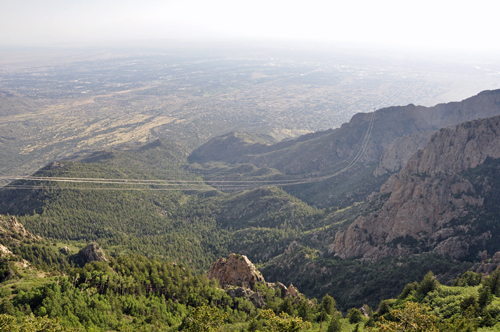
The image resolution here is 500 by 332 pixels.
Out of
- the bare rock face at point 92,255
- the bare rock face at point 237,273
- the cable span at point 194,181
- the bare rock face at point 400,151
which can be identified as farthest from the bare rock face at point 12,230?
the bare rock face at point 400,151

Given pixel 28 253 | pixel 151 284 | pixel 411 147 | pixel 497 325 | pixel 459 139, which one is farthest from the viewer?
pixel 411 147

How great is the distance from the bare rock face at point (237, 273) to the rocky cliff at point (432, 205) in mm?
31526

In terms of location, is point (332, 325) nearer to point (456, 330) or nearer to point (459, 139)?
point (456, 330)

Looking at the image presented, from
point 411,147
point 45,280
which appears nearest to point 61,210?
point 45,280

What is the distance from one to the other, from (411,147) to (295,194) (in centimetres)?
6152

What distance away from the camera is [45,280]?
2018 inches

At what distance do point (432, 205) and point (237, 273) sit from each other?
184ft

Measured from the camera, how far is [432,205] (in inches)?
3314

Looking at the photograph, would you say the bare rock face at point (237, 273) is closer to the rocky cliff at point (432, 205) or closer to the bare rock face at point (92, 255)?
the bare rock face at point (92, 255)

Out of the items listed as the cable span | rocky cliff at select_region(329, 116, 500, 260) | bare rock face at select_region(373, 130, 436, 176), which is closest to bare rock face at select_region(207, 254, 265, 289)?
rocky cliff at select_region(329, 116, 500, 260)

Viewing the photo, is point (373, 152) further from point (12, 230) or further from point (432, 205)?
point (12, 230)

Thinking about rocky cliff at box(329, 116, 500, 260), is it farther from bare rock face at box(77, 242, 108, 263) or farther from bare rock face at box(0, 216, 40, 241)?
bare rock face at box(0, 216, 40, 241)

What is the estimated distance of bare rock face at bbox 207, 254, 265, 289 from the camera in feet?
240

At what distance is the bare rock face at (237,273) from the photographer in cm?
7325
